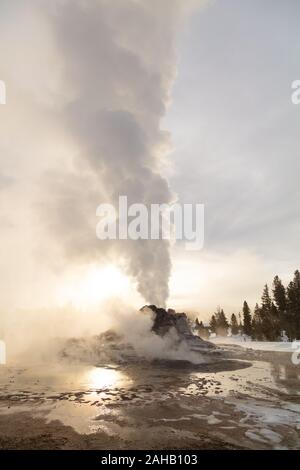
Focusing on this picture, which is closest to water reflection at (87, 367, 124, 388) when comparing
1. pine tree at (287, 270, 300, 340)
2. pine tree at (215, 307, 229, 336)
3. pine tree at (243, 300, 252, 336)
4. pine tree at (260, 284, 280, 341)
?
pine tree at (287, 270, 300, 340)

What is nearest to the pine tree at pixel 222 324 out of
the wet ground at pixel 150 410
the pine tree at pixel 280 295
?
the pine tree at pixel 280 295

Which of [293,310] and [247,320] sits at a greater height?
[293,310]

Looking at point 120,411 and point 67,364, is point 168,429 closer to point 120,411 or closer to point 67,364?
point 120,411

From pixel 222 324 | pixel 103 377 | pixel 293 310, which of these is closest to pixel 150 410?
pixel 103 377

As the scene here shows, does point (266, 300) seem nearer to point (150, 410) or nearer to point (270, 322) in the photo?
point (270, 322)

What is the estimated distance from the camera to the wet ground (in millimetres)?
10727

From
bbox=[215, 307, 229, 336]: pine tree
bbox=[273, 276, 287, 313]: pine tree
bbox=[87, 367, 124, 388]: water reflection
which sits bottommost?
bbox=[215, 307, 229, 336]: pine tree

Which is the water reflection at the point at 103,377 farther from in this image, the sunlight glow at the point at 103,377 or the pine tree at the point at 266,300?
the pine tree at the point at 266,300

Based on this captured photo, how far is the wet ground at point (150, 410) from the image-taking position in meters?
10.7

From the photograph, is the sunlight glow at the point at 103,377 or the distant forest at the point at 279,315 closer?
the sunlight glow at the point at 103,377

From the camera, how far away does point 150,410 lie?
48.3 ft

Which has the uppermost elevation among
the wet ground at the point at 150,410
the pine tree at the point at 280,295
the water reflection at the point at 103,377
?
the pine tree at the point at 280,295

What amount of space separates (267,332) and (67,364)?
5145 cm

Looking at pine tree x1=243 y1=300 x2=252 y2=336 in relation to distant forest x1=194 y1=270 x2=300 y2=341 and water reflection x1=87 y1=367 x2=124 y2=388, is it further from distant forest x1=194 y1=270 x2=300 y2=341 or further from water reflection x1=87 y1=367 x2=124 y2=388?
water reflection x1=87 y1=367 x2=124 y2=388
